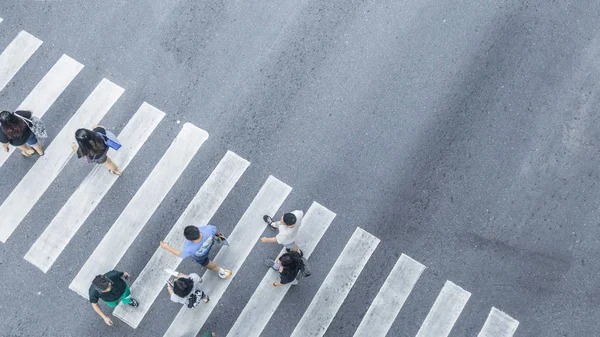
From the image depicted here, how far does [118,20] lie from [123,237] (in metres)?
4.28

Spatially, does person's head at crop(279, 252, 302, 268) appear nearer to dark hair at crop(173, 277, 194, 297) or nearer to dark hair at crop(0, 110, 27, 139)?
dark hair at crop(173, 277, 194, 297)

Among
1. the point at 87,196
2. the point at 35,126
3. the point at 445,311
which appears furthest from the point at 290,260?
the point at 35,126

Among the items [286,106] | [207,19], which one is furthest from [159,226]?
[207,19]

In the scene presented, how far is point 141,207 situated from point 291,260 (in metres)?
3.16

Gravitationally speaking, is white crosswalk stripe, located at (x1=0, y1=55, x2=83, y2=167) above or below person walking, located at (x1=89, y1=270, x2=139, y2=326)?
above

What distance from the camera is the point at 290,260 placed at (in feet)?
25.7

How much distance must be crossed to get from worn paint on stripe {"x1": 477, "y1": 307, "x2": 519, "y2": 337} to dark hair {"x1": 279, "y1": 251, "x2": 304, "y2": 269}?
3.45 metres

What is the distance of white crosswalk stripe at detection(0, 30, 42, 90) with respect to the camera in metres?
10.1

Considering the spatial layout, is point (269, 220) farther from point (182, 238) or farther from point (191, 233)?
point (191, 233)

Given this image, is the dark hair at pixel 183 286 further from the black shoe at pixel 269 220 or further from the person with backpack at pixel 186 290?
the black shoe at pixel 269 220

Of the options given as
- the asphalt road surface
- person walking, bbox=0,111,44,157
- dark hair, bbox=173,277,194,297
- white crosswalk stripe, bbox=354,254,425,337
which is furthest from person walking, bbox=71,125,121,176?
white crosswalk stripe, bbox=354,254,425,337

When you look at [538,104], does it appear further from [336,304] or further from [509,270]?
[336,304]

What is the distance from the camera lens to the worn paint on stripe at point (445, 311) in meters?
8.98

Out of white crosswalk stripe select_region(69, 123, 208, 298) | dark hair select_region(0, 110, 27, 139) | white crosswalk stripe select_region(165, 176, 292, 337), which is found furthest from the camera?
white crosswalk stripe select_region(69, 123, 208, 298)
